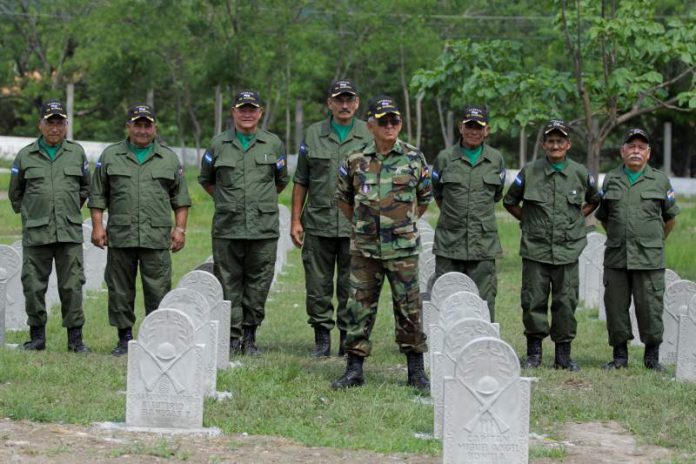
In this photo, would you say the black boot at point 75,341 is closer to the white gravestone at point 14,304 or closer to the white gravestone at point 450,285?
the white gravestone at point 14,304

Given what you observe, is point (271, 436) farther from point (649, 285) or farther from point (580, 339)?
point (580, 339)

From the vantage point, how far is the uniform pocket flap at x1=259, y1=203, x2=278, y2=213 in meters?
10.8

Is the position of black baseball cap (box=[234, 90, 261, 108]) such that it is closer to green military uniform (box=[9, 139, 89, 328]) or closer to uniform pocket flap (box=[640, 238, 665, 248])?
green military uniform (box=[9, 139, 89, 328])

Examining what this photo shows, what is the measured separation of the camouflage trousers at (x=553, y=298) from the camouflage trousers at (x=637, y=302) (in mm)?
355

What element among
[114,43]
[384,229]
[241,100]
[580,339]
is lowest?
[580,339]

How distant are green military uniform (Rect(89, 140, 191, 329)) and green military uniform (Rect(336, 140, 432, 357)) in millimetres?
2233

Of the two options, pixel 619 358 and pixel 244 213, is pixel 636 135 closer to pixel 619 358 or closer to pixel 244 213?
pixel 619 358

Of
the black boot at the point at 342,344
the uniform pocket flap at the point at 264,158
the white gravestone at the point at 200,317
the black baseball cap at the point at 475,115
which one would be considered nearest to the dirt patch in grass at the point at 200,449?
the white gravestone at the point at 200,317

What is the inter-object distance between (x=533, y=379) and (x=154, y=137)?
3.79 metres

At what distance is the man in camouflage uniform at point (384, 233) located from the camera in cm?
906

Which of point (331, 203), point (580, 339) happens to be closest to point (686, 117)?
point (580, 339)

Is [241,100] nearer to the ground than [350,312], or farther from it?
farther from it

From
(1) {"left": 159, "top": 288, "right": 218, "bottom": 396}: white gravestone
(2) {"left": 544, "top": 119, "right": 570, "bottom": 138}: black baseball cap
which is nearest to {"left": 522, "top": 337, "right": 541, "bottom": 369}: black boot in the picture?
(2) {"left": 544, "top": 119, "right": 570, "bottom": 138}: black baseball cap

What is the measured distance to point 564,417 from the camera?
862 centimetres
